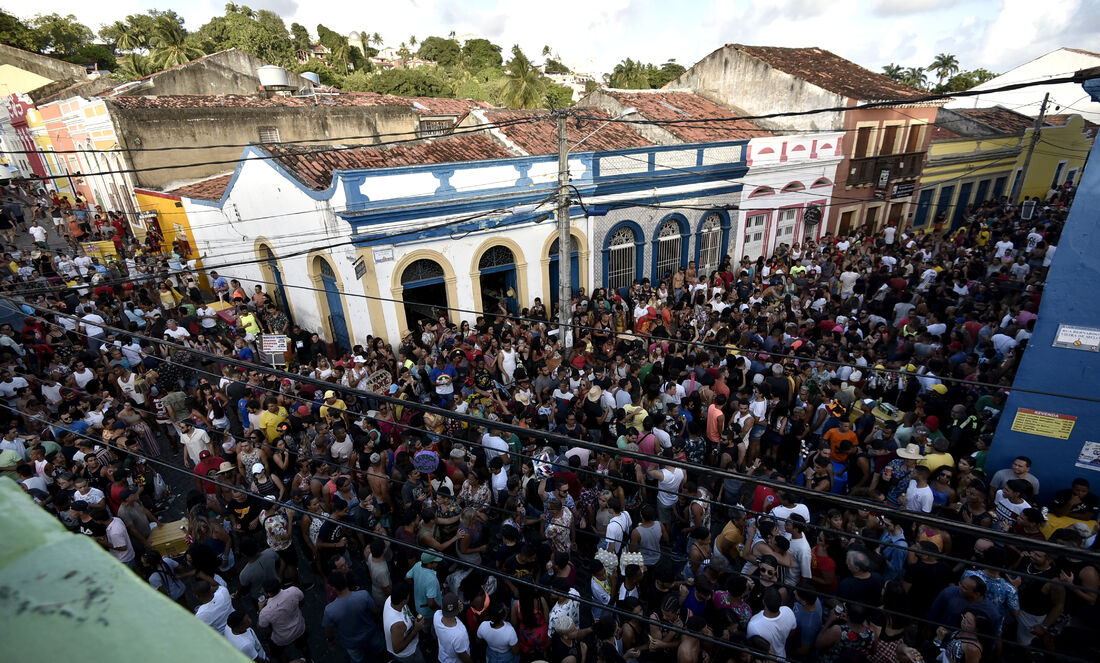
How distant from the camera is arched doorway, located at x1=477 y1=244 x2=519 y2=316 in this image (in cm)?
1302

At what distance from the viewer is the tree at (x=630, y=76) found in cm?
4332

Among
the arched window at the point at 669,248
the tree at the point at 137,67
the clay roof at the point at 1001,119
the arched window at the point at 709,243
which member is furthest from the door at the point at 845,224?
the tree at the point at 137,67

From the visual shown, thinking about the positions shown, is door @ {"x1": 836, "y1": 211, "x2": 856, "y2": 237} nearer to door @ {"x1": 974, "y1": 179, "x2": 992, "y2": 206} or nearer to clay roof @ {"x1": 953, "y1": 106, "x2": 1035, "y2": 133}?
clay roof @ {"x1": 953, "y1": 106, "x2": 1035, "y2": 133}

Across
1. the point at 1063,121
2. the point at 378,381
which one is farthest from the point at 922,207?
the point at 378,381

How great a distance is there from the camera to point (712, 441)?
702 cm

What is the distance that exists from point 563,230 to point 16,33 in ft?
158

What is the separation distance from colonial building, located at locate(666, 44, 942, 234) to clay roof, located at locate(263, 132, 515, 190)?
450 inches

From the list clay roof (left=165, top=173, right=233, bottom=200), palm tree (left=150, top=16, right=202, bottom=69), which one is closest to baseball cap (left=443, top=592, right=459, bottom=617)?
clay roof (left=165, top=173, right=233, bottom=200)

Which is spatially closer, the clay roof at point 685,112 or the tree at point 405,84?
the clay roof at point 685,112

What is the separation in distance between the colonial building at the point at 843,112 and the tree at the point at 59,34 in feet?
154

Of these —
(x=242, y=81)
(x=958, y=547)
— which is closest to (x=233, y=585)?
(x=958, y=547)

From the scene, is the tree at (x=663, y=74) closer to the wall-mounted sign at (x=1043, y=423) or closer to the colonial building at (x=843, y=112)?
the colonial building at (x=843, y=112)

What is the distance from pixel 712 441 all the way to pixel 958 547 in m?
2.68

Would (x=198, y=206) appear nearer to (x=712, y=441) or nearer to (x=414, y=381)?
(x=414, y=381)
